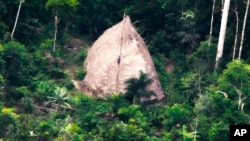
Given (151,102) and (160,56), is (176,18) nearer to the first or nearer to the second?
(160,56)

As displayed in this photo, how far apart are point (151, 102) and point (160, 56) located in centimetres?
573

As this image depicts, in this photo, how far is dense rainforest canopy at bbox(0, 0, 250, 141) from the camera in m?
30.0

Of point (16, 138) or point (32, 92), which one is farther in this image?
point (32, 92)

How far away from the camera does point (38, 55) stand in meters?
35.3

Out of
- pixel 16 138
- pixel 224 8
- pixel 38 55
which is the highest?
pixel 224 8

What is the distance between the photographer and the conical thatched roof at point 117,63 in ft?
110

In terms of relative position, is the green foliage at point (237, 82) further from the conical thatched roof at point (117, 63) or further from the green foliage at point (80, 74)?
the green foliage at point (80, 74)

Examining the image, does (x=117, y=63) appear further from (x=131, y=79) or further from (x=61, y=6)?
(x=61, y=6)

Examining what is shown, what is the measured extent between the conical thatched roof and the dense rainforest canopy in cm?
72

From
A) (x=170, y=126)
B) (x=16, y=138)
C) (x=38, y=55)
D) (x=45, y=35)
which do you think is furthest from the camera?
(x=45, y=35)

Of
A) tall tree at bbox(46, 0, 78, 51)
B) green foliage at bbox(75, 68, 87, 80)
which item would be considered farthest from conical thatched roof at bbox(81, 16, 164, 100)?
tall tree at bbox(46, 0, 78, 51)

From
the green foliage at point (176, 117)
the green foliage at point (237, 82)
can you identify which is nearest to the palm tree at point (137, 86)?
the green foliage at point (176, 117)

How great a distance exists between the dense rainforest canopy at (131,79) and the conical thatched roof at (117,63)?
0.72 metres

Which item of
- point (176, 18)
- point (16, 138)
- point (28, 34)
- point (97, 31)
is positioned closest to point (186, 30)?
point (176, 18)
